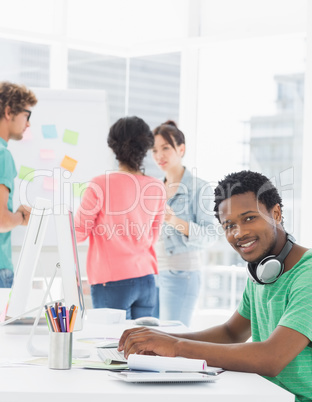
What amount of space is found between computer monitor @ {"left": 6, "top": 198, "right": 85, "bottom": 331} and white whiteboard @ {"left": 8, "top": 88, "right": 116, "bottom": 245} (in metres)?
2.10

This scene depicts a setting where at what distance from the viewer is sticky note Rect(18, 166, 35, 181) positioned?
3.59 m

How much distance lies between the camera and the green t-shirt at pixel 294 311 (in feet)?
4.55

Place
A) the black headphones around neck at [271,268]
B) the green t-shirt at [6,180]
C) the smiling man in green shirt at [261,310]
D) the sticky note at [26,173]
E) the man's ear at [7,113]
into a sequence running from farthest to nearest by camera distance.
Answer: the sticky note at [26,173]
the man's ear at [7,113]
the green t-shirt at [6,180]
the black headphones around neck at [271,268]
the smiling man in green shirt at [261,310]

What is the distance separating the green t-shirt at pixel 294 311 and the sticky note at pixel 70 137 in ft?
7.38

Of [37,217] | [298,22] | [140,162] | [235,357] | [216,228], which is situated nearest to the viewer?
[235,357]

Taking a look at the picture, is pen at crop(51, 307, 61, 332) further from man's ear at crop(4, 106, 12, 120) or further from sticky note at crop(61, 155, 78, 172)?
sticky note at crop(61, 155, 78, 172)

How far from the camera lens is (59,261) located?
1440 mm

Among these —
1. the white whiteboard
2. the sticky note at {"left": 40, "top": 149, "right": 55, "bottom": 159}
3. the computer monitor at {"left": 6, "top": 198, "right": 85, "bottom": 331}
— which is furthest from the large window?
the computer monitor at {"left": 6, "top": 198, "right": 85, "bottom": 331}

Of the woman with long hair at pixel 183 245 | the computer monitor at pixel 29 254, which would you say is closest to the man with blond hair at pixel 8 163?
the woman with long hair at pixel 183 245

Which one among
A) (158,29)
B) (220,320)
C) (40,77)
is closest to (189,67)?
(158,29)

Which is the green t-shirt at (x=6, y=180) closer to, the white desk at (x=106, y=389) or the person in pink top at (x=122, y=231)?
the person in pink top at (x=122, y=231)

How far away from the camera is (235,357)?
136 centimetres

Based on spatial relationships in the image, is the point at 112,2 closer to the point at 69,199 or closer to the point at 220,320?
the point at 69,199

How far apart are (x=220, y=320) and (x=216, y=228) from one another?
75cm
